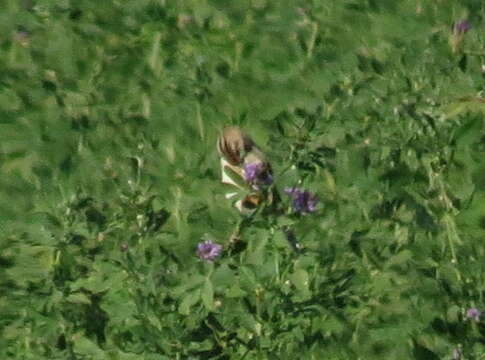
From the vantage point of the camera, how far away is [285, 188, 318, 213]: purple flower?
9.21 ft

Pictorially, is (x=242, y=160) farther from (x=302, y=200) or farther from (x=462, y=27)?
(x=462, y=27)

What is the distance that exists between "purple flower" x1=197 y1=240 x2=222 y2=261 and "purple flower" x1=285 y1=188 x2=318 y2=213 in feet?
0.60

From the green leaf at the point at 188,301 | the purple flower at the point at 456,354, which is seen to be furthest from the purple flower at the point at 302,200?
the purple flower at the point at 456,354

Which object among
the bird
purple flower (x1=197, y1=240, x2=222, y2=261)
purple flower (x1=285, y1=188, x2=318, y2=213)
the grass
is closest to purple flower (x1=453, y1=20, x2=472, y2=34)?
the grass

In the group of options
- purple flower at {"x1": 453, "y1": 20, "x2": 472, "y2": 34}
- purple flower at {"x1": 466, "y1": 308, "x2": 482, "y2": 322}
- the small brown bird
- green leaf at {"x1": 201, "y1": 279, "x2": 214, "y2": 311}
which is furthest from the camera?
purple flower at {"x1": 453, "y1": 20, "x2": 472, "y2": 34}

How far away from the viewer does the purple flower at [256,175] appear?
2.80 meters

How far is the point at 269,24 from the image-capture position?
16.3 feet

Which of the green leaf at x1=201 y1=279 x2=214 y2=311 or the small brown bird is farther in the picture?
the small brown bird

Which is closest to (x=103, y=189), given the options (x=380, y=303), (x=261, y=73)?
(x=380, y=303)

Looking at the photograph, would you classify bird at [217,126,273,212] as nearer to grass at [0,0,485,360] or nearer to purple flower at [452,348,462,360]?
grass at [0,0,485,360]

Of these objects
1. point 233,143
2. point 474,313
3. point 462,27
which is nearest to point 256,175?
point 474,313

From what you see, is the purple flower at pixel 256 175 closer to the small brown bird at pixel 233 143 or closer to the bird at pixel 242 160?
the bird at pixel 242 160

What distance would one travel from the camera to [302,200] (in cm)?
284

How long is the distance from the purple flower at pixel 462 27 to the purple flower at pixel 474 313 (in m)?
1.38
